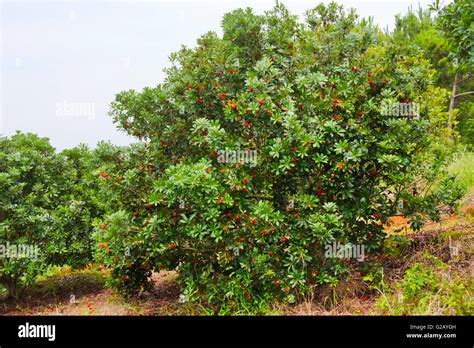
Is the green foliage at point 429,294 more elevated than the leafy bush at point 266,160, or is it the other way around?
the leafy bush at point 266,160

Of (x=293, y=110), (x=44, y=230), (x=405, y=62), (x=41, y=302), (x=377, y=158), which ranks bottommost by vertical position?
(x=41, y=302)

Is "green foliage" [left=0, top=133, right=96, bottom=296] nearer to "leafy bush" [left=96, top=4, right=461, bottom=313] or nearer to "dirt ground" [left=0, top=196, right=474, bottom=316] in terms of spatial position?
"dirt ground" [left=0, top=196, right=474, bottom=316]

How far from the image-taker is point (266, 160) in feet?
21.0

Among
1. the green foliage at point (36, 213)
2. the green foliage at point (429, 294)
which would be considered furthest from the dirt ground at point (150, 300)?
the green foliage at point (36, 213)

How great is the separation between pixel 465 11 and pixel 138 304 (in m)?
6.59

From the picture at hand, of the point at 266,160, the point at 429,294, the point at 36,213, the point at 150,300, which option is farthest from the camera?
the point at 36,213

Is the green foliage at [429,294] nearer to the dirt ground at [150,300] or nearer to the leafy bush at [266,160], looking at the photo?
the dirt ground at [150,300]

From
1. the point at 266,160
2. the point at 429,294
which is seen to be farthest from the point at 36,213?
the point at 429,294

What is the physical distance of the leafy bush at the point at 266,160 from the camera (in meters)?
6.18

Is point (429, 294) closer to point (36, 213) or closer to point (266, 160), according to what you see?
point (266, 160)
